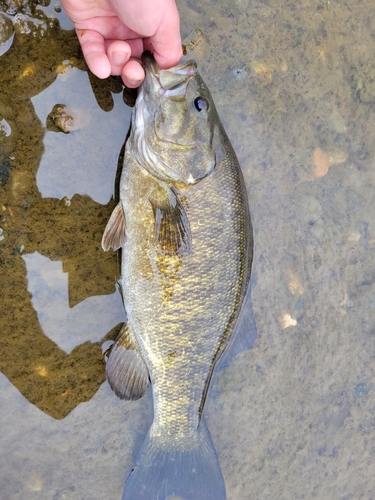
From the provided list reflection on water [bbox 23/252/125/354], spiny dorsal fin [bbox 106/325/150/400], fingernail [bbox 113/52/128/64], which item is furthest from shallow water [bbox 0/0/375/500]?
fingernail [bbox 113/52/128/64]

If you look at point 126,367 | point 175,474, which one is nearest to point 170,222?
point 126,367

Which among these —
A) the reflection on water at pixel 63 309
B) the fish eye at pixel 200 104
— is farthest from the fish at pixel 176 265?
the reflection on water at pixel 63 309

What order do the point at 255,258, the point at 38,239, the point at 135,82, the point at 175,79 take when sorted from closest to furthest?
the point at 175,79 → the point at 135,82 → the point at 38,239 → the point at 255,258

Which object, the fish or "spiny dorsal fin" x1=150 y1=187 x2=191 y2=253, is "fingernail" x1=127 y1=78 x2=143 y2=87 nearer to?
the fish

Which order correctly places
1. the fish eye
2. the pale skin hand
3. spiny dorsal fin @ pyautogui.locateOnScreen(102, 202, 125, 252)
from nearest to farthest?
the pale skin hand
the fish eye
spiny dorsal fin @ pyautogui.locateOnScreen(102, 202, 125, 252)

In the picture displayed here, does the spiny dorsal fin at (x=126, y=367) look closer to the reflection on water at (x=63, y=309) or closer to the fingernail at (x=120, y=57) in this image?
the reflection on water at (x=63, y=309)

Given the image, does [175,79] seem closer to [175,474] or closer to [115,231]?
[115,231]

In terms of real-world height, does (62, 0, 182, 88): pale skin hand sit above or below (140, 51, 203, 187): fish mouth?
above
